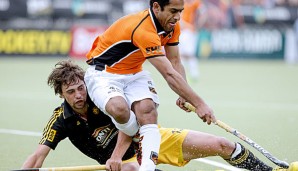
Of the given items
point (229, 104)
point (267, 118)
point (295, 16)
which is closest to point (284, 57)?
point (295, 16)

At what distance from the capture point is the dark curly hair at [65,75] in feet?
18.6

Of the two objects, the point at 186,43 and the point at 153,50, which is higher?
the point at 153,50

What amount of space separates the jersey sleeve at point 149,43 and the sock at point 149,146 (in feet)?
1.83

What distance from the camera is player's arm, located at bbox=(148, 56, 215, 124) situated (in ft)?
17.6

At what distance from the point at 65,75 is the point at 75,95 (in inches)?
8.4

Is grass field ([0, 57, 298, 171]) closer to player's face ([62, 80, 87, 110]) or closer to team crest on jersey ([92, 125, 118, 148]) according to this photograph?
team crest on jersey ([92, 125, 118, 148])

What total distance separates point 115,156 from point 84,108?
0.47 meters

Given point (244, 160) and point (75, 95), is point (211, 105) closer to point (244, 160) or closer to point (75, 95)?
point (244, 160)

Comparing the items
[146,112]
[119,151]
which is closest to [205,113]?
[146,112]

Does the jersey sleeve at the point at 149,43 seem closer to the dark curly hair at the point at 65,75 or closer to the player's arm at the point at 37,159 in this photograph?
the dark curly hair at the point at 65,75

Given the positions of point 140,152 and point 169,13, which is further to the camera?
point 140,152

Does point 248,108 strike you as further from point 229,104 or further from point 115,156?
point 115,156

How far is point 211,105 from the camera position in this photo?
11250 mm

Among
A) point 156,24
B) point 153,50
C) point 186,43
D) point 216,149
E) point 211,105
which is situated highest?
point 156,24
